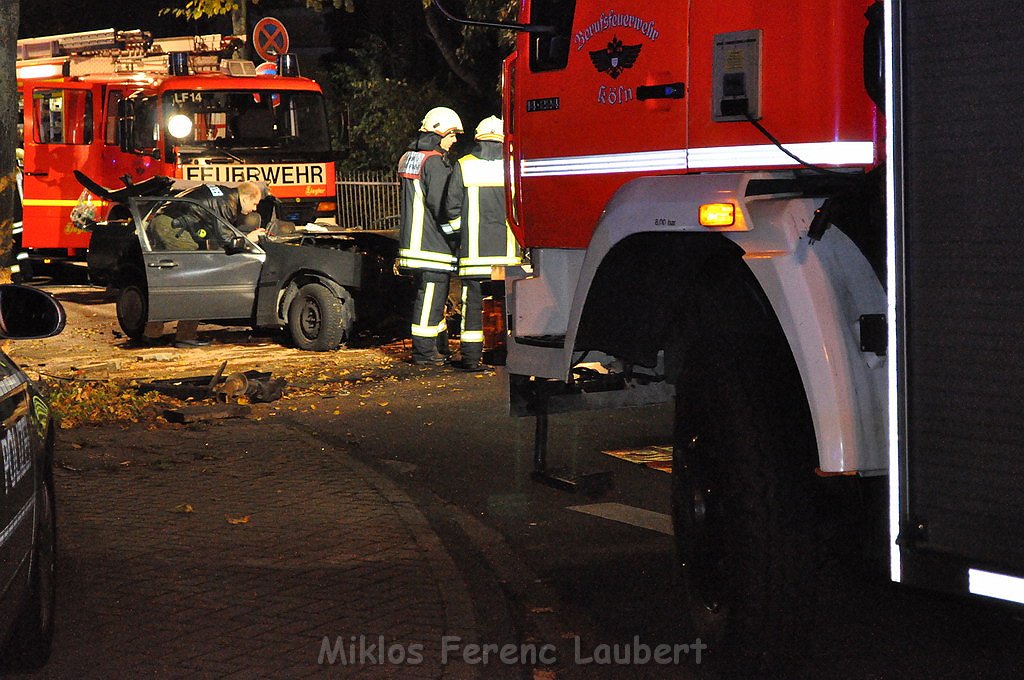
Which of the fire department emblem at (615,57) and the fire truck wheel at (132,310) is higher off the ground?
the fire department emblem at (615,57)

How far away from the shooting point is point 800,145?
490 centimetres

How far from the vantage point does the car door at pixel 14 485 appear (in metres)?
3.96

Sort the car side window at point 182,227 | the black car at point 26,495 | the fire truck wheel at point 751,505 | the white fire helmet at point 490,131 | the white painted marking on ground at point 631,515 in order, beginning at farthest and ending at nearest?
1. the car side window at point 182,227
2. the white fire helmet at point 490,131
3. the white painted marking on ground at point 631,515
4. the fire truck wheel at point 751,505
5. the black car at point 26,495

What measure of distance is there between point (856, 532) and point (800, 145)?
130 cm

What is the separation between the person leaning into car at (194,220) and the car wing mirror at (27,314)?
8.43 metres

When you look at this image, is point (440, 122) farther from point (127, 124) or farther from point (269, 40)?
point (269, 40)

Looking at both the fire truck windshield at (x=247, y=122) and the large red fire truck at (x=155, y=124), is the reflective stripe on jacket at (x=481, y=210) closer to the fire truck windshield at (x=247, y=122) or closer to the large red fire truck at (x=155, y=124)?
the large red fire truck at (x=155, y=124)

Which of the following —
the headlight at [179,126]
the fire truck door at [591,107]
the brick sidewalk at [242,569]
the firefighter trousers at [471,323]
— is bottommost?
the brick sidewalk at [242,569]

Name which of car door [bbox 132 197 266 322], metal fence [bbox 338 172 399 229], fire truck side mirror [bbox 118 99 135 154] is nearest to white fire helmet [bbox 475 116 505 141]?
car door [bbox 132 197 266 322]

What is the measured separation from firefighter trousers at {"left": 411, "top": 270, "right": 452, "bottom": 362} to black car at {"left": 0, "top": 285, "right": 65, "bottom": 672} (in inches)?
284

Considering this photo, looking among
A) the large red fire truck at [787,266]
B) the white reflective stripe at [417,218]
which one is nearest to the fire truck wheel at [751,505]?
the large red fire truck at [787,266]

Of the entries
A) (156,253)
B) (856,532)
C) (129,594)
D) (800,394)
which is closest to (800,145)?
(800,394)

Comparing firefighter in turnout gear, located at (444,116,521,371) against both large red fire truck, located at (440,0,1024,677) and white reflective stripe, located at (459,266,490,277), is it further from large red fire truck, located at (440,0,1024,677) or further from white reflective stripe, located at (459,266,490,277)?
large red fire truck, located at (440,0,1024,677)

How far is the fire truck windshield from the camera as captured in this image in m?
18.7
